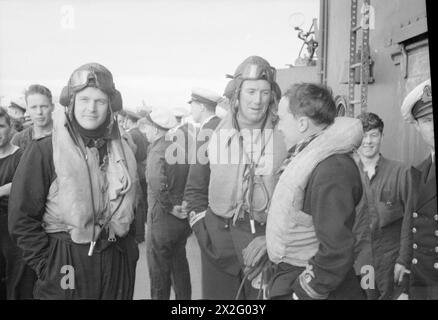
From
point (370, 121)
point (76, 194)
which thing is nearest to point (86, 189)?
point (76, 194)

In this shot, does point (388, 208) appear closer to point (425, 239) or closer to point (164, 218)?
point (425, 239)

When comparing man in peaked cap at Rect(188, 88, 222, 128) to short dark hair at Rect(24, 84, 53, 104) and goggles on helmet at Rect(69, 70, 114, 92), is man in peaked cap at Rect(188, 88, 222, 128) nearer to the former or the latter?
goggles on helmet at Rect(69, 70, 114, 92)

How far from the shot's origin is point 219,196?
360 cm

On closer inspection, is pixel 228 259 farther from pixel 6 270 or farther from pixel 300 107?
pixel 6 270

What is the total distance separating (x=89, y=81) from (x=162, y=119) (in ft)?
1.53

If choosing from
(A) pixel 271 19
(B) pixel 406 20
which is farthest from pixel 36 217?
(B) pixel 406 20

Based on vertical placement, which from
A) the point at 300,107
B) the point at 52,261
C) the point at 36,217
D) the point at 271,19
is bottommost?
the point at 52,261

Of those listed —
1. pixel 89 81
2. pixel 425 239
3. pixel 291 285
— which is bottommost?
pixel 291 285

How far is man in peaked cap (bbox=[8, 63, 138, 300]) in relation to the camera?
11.6ft

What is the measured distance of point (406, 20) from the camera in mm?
3631

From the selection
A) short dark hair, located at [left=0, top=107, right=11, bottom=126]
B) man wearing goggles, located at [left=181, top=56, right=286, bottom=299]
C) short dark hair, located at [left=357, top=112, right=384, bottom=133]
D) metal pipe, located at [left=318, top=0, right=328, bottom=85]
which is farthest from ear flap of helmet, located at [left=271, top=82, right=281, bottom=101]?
short dark hair, located at [left=0, top=107, right=11, bottom=126]
